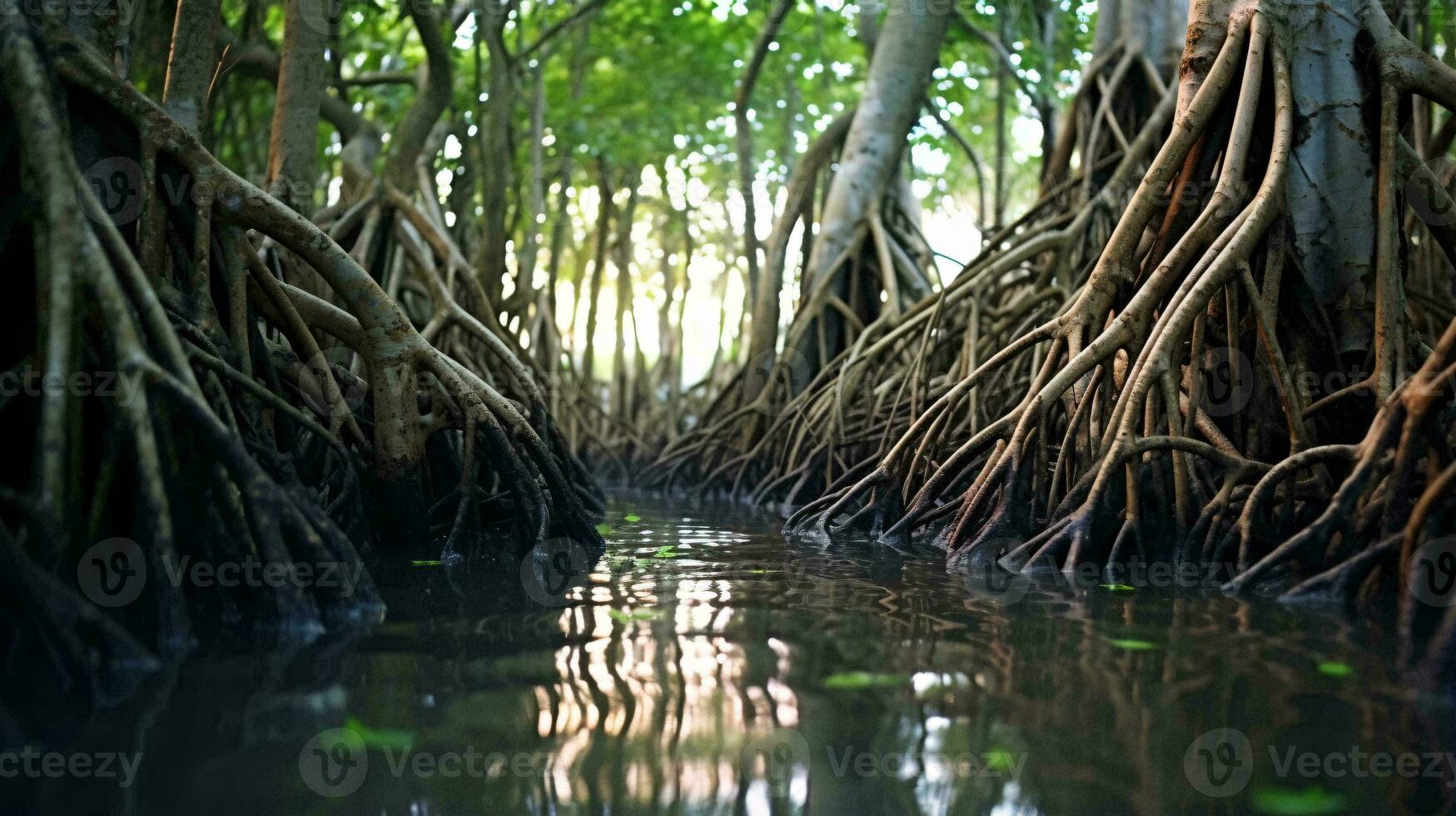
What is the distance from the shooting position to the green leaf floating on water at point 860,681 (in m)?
1.88

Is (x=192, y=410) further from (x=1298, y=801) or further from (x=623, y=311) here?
(x=623, y=311)

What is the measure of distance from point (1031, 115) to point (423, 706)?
37.6 feet

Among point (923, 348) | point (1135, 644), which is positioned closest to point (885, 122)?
point (923, 348)

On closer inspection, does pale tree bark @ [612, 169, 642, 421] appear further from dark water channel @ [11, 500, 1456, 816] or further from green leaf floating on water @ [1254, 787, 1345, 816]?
green leaf floating on water @ [1254, 787, 1345, 816]

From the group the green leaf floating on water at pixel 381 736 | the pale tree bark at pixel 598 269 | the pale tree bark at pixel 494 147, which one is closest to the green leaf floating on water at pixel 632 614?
the green leaf floating on water at pixel 381 736

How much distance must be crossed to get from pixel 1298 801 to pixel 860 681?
2.33 ft

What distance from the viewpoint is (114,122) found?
8.89 feet

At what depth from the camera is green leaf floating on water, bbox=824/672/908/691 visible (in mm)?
1878

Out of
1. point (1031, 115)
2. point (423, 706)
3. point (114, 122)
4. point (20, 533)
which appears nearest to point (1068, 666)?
point (423, 706)

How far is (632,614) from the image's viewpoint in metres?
2.52

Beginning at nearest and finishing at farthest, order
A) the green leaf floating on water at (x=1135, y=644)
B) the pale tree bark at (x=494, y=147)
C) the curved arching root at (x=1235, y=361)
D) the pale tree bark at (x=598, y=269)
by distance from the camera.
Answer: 1. the green leaf floating on water at (x=1135, y=644)
2. the curved arching root at (x=1235, y=361)
3. the pale tree bark at (x=494, y=147)
4. the pale tree bark at (x=598, y=269)

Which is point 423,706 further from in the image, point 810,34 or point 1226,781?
point 810,34

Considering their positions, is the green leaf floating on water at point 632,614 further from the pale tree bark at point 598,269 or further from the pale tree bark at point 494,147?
the pale tree bark at point 598,269

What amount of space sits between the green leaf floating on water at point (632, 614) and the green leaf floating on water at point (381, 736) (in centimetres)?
86
